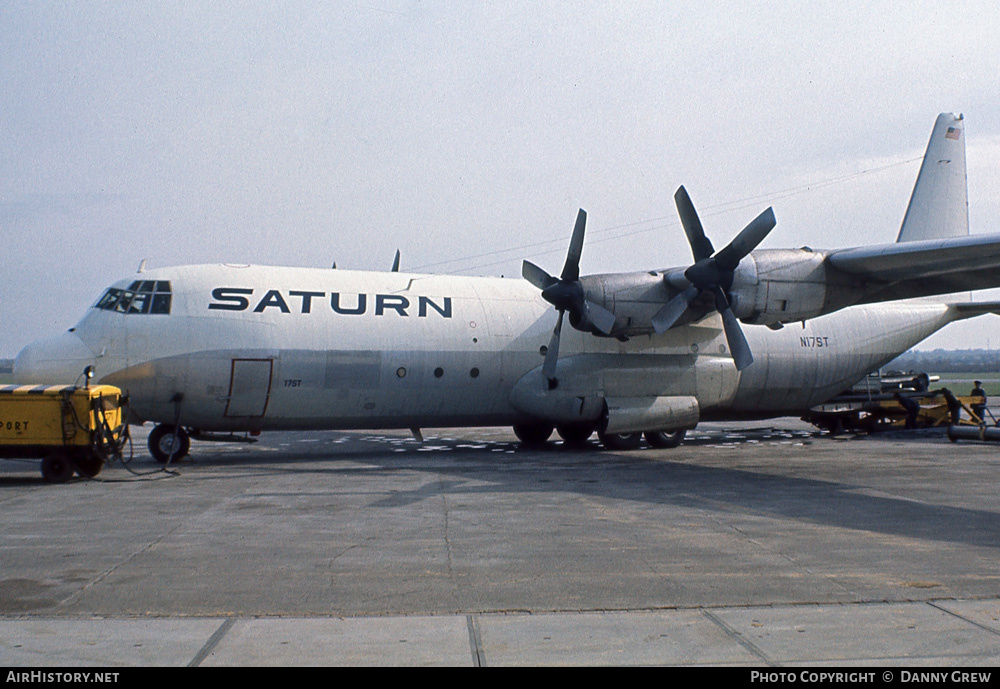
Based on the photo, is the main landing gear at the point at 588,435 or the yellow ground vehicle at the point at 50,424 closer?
the yellow ground vehicle at the point at 50,424

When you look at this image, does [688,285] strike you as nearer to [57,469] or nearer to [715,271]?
[715,271]

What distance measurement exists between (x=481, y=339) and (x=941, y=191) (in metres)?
16.0

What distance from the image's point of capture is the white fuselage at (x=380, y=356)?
55.5 feet

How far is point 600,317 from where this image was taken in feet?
58.6

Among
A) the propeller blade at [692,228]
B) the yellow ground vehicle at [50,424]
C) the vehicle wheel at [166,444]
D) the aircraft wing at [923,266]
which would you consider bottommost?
the vehicle wheel at [166,444]

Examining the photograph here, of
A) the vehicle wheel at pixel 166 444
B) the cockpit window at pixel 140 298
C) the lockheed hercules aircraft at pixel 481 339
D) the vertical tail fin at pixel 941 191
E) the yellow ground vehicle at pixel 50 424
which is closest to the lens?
the yellow ground vehicle at pixel 50 424

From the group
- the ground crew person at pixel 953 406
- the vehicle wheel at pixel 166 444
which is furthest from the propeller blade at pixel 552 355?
the ground crew person at pixel 953 406

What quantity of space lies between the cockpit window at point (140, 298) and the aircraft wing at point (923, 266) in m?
14.0

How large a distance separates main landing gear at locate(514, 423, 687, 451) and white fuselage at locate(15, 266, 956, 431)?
114 centimetres

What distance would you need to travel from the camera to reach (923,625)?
601 centimetres

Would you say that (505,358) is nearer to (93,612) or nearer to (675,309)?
(675,309)

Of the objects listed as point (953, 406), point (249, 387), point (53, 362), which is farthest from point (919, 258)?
point (53, 362)

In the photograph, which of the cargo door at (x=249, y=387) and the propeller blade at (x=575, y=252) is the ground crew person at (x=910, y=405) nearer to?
the propeller blade at (x=575, y=252)

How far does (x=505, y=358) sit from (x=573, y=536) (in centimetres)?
1045
